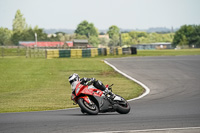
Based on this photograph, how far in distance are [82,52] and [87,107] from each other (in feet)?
186

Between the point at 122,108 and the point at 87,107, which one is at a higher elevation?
the point at 87,107

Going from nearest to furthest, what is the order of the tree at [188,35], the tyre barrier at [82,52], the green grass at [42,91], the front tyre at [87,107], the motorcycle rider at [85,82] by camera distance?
the front tyre at [87,107] < the motorcycle rider at [85,82] < the green grass at [42,91] < the tyre barrier at [82,52] < the tree at [188,35]

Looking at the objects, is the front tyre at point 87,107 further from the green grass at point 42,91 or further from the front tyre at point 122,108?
the green grass at point 42,91

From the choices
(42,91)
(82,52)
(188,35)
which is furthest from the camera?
(188,35)

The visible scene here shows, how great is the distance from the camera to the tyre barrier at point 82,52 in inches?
2566

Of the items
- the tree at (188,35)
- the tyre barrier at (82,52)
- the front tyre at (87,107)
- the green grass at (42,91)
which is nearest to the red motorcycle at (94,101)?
the front tyre at (87,107)

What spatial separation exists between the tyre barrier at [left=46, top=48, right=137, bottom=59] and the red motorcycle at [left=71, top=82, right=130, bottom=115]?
176ft

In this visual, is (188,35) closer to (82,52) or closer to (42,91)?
(82,52)

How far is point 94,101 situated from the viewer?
457 inches

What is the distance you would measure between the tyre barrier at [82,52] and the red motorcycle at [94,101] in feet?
176

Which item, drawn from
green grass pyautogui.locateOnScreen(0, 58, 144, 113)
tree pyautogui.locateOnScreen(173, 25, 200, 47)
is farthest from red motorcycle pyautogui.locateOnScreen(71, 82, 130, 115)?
tree pyautogui.locateOnScreen(173, 25, 200, 47)

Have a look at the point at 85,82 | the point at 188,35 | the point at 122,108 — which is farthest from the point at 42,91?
the point at 188,35

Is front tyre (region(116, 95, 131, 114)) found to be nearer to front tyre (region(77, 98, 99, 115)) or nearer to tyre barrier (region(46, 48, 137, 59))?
front tyre (region(77, 98, 99, 115))

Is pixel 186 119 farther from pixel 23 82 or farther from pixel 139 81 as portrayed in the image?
pixel 23 82
